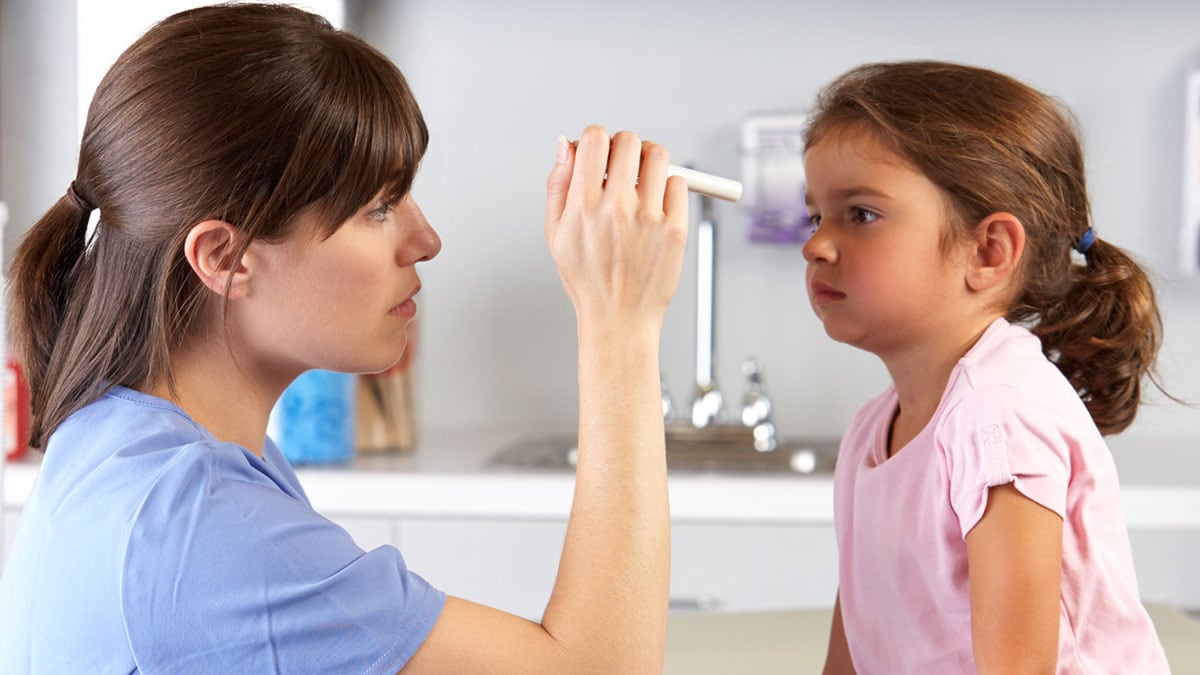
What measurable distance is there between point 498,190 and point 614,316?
153cm

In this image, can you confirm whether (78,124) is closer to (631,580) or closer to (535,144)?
(535,144)

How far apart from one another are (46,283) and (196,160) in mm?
190

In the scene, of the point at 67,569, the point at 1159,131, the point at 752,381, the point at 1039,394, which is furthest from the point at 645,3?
the point at 67,569

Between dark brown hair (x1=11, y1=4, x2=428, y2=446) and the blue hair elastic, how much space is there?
53 cm

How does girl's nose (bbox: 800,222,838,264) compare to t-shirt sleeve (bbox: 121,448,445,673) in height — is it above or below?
above

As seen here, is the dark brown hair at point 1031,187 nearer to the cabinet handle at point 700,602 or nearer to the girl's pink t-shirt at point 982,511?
the girl's pink t-shirt at point 982,511

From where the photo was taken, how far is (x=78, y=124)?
216 cm

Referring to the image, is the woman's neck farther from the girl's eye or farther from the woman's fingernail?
the girl's eye

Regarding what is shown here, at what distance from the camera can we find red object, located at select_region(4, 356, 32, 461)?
196 cm

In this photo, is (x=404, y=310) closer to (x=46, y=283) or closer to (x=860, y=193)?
(x=46, y=283)

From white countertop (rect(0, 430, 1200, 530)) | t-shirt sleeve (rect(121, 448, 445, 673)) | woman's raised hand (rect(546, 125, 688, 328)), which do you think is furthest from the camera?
white countertop (rect(0, 430, 1200, 530))

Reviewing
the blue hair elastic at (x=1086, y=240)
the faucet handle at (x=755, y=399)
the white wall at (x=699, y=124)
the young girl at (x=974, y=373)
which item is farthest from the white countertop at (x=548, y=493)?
the blue hair elastic at (x=1086, y=240)

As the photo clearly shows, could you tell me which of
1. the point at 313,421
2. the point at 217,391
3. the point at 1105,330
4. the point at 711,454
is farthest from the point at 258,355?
the point at 711,454

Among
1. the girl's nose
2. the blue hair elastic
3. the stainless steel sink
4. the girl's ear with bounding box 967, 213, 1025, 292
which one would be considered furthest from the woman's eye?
the stainless steel sink
